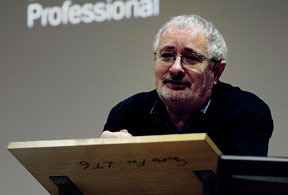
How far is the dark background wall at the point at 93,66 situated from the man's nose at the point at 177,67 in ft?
2.68

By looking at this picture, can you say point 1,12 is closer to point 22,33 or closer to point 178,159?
point 22,33

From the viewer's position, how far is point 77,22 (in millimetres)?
2543

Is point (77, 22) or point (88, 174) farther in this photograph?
point (77, 22)

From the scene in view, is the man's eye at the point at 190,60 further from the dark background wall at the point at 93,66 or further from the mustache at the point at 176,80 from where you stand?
the dark background wall at the point at 93,66

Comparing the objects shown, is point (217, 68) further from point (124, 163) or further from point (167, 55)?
point (124, 163)

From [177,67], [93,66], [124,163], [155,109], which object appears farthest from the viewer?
[93,66]

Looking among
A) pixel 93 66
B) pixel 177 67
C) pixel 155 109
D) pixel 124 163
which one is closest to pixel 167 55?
pixel 177 67

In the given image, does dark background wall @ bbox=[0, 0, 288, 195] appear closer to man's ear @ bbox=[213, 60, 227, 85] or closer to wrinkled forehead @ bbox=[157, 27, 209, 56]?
man's ear @ bbox=[213, 60, 227, 85]

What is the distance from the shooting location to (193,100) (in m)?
1.58

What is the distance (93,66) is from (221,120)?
43.2 inches

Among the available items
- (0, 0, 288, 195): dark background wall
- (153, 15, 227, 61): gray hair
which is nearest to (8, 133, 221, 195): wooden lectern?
(153, 15, 227, 61): gray hair

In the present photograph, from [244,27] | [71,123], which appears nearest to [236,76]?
[244,27]

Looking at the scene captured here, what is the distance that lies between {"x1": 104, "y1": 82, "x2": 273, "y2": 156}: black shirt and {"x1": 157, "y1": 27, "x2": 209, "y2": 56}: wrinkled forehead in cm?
17

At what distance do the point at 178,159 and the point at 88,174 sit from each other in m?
0.21
